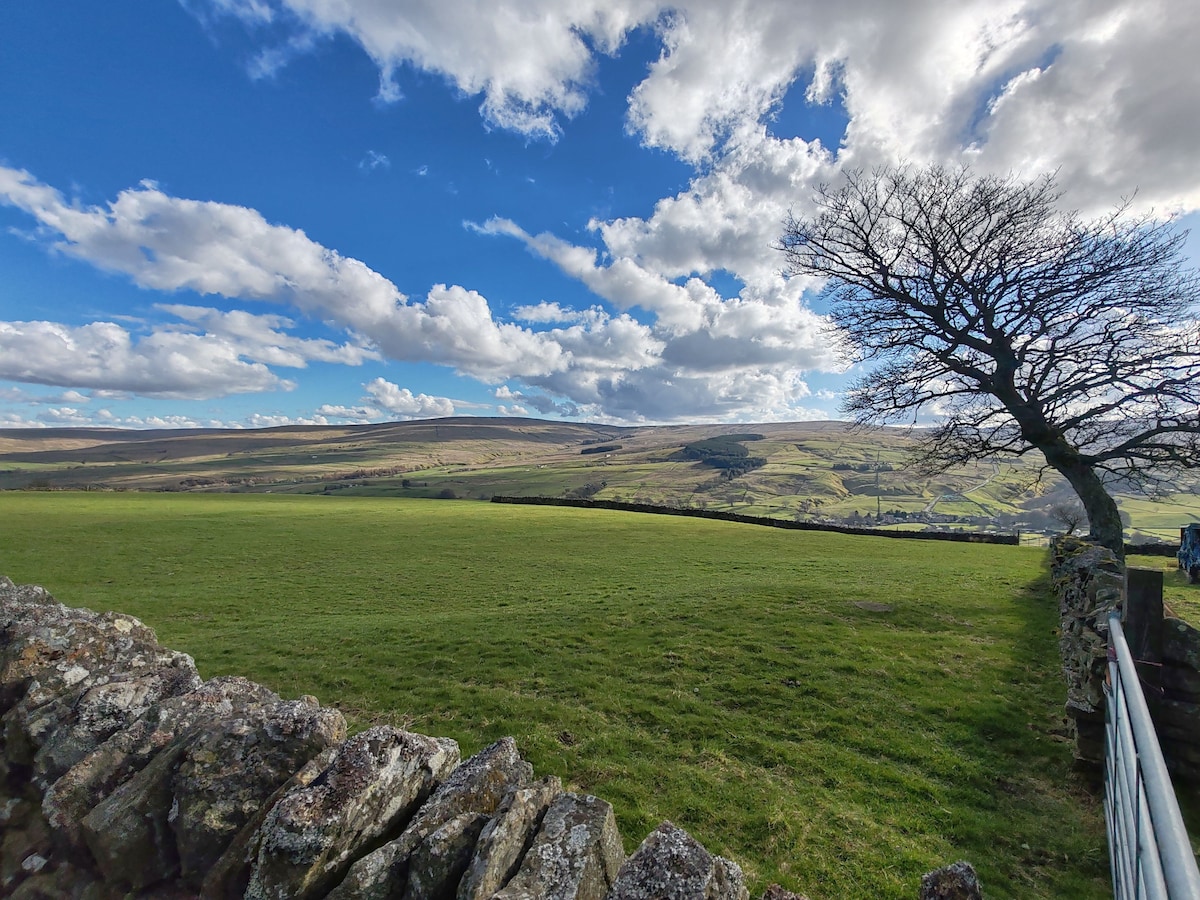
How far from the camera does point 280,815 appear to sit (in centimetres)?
273

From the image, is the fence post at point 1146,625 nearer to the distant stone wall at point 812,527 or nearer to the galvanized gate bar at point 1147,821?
the galvanized gate bar at point 1147,821

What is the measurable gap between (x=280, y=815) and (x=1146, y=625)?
8.20 metres

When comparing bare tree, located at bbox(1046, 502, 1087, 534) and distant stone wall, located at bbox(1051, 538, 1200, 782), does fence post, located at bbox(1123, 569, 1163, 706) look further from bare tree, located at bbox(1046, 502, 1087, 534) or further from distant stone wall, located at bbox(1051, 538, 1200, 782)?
bare tree, located at bbox(1046, 502, 1087, 534)

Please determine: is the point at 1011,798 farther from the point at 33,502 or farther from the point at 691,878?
the point at 33,502

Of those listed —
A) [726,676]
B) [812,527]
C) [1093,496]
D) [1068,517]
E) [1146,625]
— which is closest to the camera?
[1146,625]

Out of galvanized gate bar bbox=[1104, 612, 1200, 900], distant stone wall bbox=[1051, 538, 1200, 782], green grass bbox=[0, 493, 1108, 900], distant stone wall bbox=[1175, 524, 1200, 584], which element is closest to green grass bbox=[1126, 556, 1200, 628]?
distant stone wall bbox=[1175, 524, 1200, 584]

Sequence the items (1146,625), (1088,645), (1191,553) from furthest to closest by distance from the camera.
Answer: (1191,553) → (1088,645) → (1146,625)

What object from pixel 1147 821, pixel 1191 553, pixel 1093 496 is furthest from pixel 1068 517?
pixel 1147 821

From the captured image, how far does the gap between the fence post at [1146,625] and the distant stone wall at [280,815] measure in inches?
191

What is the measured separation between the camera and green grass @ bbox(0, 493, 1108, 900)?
5.43 m

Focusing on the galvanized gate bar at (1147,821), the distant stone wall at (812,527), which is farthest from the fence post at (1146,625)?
the distant stone wall at (812,527)

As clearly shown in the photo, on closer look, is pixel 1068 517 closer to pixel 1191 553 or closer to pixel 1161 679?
pixel 1191 553

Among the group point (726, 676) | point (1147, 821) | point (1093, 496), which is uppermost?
point (1093, 496)

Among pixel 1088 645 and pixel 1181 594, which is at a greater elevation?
pixel 1088 645
